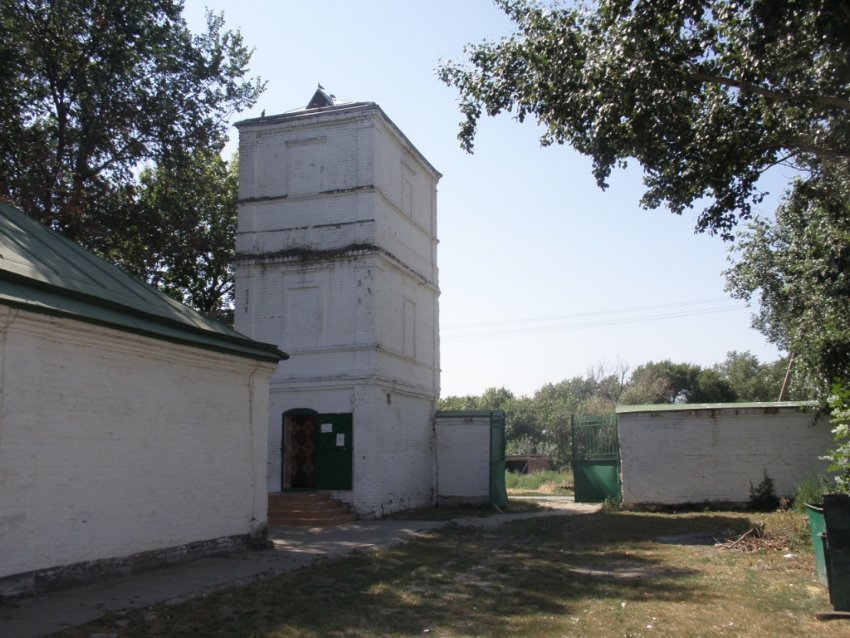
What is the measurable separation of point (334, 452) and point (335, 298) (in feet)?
13.7

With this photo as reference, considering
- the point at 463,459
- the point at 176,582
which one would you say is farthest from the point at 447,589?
the point at 463,459

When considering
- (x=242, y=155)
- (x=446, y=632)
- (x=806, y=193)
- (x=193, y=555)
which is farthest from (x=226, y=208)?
(x=446, y=632)

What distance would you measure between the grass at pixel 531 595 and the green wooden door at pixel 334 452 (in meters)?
5.75

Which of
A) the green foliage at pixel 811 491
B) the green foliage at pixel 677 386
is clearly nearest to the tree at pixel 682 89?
the green foliage at pixel 811 491

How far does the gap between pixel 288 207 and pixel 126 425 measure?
40.6ft

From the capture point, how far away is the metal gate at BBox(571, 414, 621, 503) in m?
21.7

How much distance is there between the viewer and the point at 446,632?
23.2 ft

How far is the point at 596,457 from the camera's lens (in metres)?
22.0

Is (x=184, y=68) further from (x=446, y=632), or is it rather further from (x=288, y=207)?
(x=446, y=632)

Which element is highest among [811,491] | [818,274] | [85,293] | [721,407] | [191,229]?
[191,229]

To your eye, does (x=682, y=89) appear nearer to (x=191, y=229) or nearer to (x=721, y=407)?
(x=721, y=407)

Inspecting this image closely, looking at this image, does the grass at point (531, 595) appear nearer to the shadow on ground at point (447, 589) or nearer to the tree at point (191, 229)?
the shadow on ground at point (447, 589)

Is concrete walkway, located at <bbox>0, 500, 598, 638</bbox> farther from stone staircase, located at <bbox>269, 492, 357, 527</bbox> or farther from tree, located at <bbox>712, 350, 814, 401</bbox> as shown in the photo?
tree, located at <bbox>712, 350, 814, 401</bbox>

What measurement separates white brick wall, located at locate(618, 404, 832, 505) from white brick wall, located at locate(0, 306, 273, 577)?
37.1 ft
